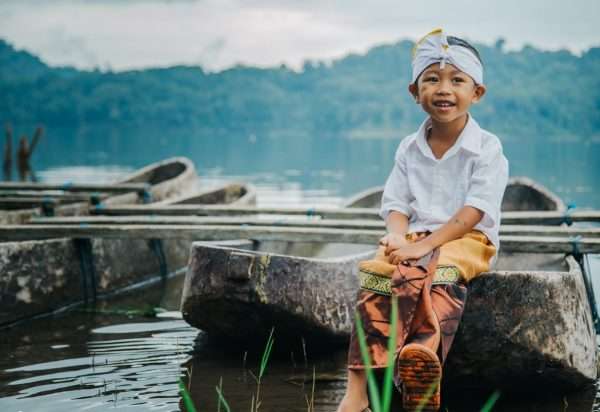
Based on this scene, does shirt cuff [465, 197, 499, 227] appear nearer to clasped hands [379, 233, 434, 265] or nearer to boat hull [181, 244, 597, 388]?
clasped hands [379, 233, 434, 265]

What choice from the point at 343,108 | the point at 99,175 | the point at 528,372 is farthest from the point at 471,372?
the point at 343,108

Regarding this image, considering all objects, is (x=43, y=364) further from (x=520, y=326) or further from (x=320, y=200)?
(x=320, y=200)

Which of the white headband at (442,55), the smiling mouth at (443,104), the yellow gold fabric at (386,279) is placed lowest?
the yellow gold fabric at (386,279)

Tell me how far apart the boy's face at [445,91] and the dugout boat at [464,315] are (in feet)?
2.84

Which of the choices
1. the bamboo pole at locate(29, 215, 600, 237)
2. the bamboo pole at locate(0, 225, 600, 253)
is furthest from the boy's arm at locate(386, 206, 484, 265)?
the bamboo pole at locate(29, 215, 600, 237)

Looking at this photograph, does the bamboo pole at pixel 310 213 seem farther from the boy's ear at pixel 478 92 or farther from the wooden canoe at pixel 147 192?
the boy's ear at pixel 478 92

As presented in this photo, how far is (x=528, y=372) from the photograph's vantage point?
4363mm

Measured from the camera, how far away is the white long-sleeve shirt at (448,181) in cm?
379

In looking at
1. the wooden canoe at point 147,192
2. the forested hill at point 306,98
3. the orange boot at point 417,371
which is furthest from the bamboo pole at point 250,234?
the forested hill at point 306,98

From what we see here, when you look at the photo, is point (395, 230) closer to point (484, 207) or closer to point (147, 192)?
point (484, 207)

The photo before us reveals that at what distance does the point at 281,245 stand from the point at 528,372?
312 cm

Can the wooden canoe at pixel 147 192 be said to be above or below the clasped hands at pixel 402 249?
below

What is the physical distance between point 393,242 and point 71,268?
400cm

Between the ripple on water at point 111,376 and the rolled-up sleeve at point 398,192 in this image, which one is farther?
the ripple on water at point 111,376
